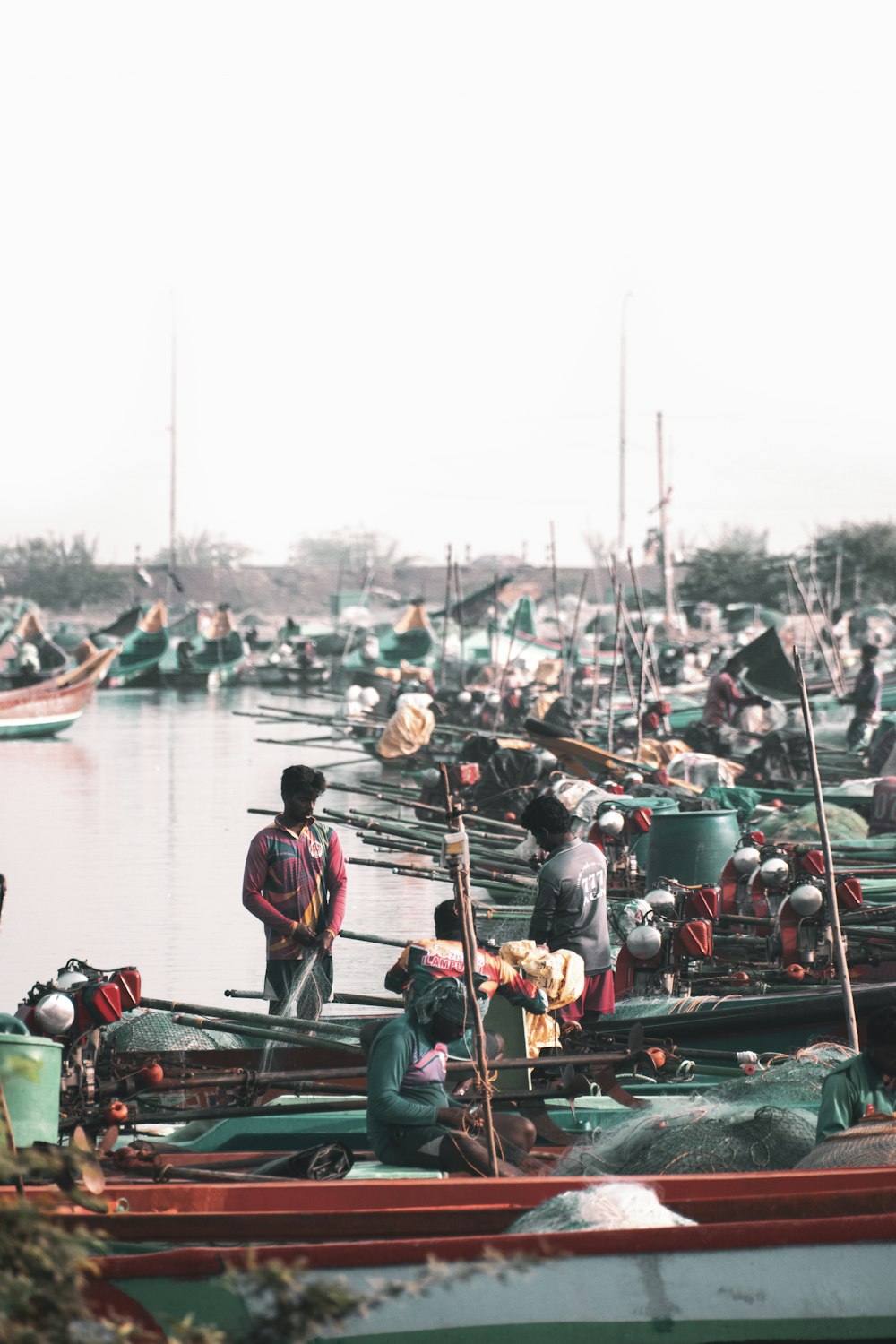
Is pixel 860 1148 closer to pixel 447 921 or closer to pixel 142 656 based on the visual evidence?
pixel 447 921

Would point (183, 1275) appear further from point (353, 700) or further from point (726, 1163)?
point (353, 700)

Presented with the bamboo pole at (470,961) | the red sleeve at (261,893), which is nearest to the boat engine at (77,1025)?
the red sleeve at (261,893)

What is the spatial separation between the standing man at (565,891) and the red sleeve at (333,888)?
38.1 inches

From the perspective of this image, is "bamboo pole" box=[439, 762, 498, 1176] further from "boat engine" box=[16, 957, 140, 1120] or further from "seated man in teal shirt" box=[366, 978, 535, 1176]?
"boat engine" box=[16, 957, 140, 1120]

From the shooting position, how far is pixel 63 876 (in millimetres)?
16672

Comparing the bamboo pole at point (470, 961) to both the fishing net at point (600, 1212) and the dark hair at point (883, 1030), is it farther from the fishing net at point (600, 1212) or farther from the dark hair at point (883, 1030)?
the dark hair at point (883, 1030)

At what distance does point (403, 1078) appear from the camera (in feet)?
17.8

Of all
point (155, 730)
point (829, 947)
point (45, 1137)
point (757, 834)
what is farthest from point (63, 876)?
point (155, 730)

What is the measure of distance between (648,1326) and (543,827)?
248cm

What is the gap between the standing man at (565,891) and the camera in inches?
275

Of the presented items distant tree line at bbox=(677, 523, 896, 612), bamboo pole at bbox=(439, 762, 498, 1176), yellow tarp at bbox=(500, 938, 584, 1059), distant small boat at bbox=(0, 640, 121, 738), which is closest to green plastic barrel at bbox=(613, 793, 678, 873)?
yellow tarp at bbox=(500, 938, 584, 1059)

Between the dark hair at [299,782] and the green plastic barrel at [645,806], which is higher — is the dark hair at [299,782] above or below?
above

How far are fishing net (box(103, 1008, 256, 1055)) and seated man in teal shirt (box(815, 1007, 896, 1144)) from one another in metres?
2.62

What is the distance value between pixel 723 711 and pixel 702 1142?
14.2 meters
